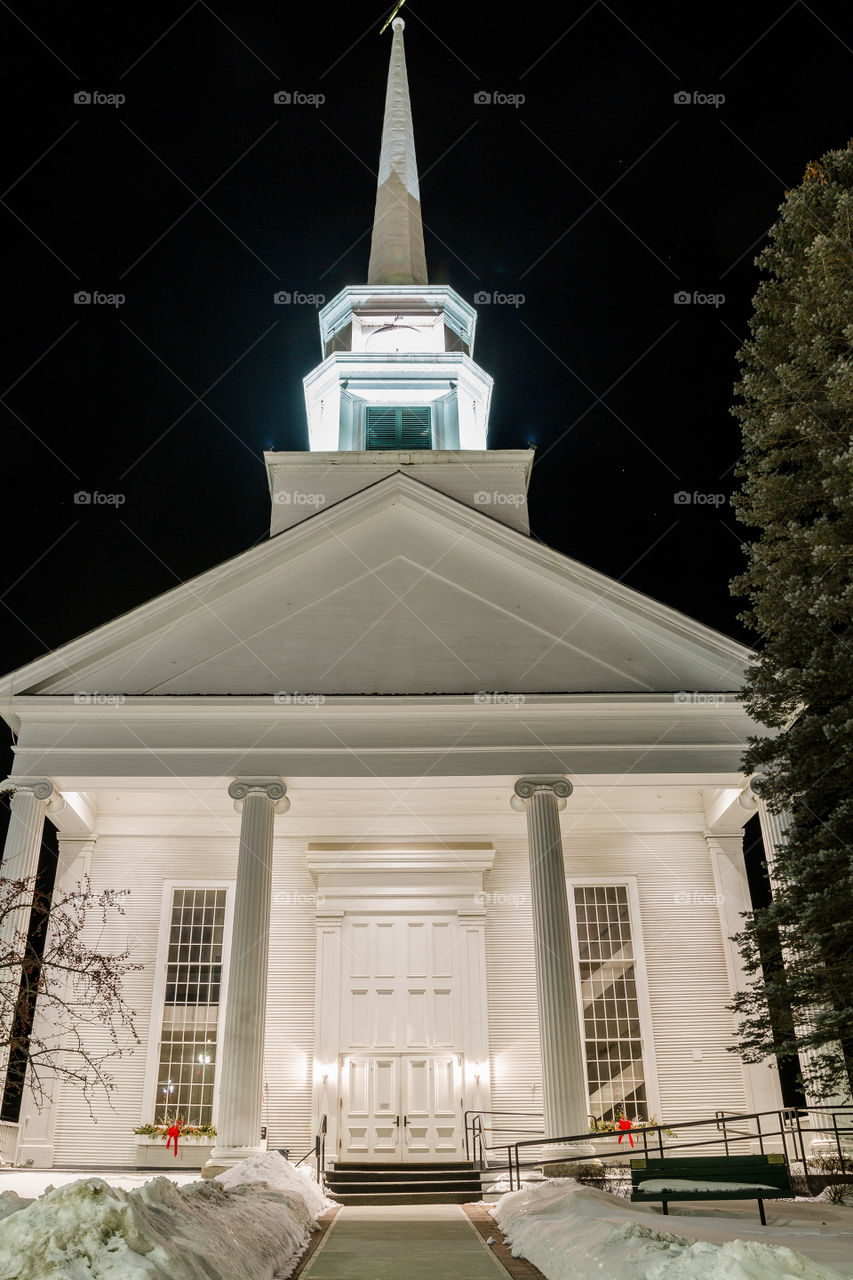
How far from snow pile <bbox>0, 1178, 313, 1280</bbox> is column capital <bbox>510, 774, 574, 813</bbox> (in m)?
8.53

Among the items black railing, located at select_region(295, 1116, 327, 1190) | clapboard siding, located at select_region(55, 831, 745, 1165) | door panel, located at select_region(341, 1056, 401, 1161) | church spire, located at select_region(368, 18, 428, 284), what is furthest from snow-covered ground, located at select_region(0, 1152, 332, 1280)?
church spire, located at select_region(368, 18, 428, 284)

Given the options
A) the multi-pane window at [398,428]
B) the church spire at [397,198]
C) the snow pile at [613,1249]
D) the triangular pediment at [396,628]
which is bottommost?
the snow pile at [613,1249]

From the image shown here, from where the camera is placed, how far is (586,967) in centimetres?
1733

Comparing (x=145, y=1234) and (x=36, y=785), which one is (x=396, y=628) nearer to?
(x=36, y=785)

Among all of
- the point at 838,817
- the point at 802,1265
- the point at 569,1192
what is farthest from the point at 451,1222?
the point at 802,1265

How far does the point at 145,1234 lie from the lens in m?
4.84

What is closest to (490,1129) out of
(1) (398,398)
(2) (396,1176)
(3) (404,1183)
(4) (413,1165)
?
(4) (413,1165)

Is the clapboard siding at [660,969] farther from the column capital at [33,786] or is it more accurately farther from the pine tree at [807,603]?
the column capital at [33,786]

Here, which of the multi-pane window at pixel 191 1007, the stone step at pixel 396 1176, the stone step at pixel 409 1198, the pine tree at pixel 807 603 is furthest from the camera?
the multi-pane window at pixel 191 1007

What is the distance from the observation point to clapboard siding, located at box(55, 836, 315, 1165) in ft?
52.1

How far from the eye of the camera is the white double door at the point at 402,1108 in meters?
15.7

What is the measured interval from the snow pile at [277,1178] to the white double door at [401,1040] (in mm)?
3758

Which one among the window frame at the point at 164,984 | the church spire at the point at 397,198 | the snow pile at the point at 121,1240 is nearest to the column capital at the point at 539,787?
the window frame at the point at 164,984

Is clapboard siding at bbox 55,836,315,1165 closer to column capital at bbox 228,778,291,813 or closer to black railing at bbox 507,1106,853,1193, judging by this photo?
column capital at bbox 228,778,291,813
